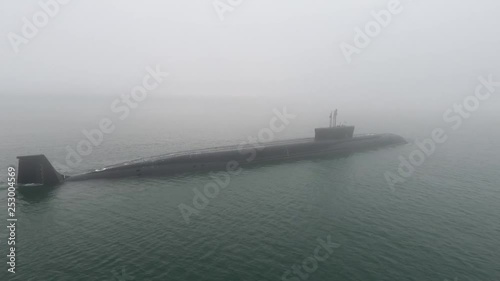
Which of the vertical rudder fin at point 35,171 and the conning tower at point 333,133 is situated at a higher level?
the conning tower at point 333,133

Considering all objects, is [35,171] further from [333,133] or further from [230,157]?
[333,133]

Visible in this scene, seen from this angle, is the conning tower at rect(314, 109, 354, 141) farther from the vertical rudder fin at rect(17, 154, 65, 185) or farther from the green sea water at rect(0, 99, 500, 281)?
the vertical rudder fin at rect(17, 154, 65, 185)

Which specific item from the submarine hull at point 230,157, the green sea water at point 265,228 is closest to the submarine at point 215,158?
the submarine hull at point 230,157

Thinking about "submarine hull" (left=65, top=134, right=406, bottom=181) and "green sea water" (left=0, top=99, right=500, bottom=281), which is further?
"submarine hull" (left=65, top=134, right=406, bottom=181)

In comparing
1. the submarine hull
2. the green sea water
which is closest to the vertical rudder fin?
the green sea water

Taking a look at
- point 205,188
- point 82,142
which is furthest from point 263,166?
point 82,142

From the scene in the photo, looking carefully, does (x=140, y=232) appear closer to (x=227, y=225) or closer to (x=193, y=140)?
(x=227, y=225)

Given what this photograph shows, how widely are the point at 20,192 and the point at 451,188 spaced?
68840mm

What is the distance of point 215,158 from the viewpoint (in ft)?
195

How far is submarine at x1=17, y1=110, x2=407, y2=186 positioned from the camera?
148 feet

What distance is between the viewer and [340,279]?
2505 cm

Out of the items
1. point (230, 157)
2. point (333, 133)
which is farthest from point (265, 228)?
point (333, 133)

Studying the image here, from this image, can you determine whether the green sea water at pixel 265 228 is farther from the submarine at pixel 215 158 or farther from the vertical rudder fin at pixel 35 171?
the submarine at pixel 215 158

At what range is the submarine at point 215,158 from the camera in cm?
4503
